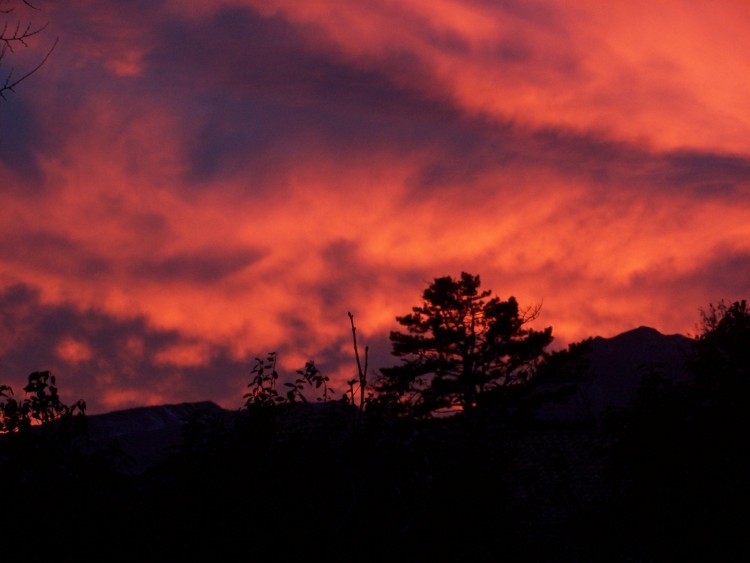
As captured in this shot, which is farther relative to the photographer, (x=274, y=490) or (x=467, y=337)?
(x=467, y=337)

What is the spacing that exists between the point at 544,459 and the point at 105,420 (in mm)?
97832

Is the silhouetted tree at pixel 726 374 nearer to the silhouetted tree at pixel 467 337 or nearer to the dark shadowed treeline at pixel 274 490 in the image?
the dark shadowed treeline at pixel 274 490

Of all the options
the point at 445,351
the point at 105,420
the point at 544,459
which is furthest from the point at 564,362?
the point at 105,420

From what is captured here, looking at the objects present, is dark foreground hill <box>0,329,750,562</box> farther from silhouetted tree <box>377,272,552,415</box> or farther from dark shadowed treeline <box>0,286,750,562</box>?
silhouetted tree <box>377,272,552,415</box>

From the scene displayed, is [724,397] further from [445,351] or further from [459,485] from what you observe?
[445,351]

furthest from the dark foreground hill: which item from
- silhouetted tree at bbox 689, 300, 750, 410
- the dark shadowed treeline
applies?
silhouetted tree at bbox 689, 300, 750, 410

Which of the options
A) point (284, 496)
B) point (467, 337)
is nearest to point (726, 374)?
point (284, 496)

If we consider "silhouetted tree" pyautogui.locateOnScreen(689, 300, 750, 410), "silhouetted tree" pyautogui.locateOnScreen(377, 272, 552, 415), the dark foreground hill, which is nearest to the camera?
the dark foreground hill

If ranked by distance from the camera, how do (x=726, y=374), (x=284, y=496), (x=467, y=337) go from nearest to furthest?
(x=284, y=496) → (x=726, y=374) → (x=467, y=337)

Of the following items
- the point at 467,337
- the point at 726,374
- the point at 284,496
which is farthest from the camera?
the point at 467,337

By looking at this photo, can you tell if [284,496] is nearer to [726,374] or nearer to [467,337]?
[726,374]

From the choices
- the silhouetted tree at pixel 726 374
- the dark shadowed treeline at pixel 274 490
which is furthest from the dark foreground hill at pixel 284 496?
the silhouetted tree at pixel 726 374

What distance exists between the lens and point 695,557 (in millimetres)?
11438

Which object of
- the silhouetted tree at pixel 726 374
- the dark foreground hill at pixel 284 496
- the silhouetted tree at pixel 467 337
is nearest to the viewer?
the dark foreground hill at pixel 284 496
